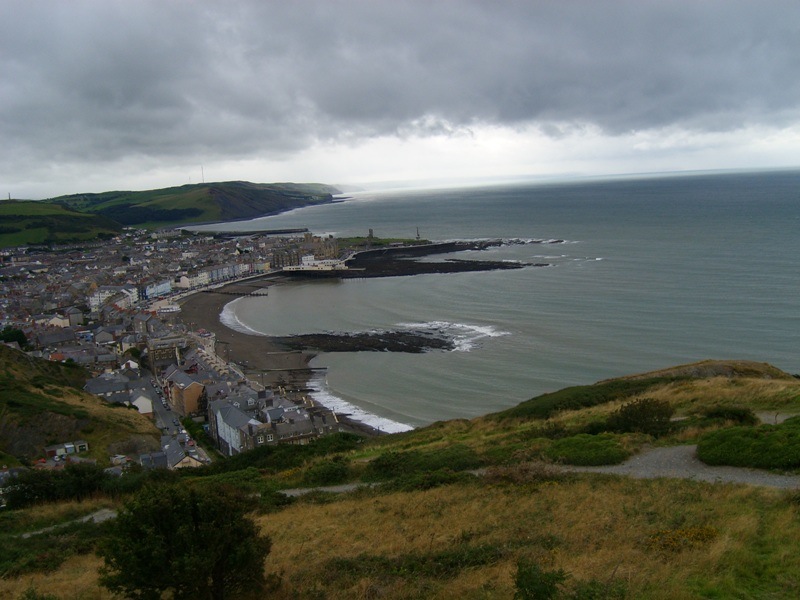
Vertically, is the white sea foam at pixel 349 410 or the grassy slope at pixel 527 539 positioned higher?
the grassy slope at pixel 527 539

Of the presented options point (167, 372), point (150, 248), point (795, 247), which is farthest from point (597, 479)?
point (150, 248)

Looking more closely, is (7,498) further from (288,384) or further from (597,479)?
(288,384)

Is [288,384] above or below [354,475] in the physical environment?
below

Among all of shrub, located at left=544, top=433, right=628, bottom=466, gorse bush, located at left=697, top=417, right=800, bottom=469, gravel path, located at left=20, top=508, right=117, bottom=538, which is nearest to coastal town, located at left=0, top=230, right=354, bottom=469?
gravel path, located at left=20, top=508, right=117, bottom=538

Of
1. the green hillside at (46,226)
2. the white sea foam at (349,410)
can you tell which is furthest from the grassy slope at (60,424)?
the green hillside at (46,226)

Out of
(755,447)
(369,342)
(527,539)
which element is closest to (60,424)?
(527,539)

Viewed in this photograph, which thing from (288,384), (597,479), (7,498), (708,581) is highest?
(708,581)

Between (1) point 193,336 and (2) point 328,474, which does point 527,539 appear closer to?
(2) point 328,474

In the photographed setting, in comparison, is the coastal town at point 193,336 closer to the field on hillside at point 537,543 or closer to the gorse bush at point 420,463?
the gorse bush at point 420,463
